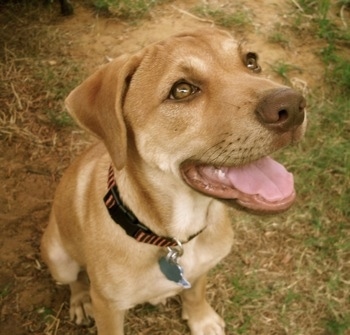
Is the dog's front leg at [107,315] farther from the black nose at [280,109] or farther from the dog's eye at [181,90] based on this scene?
the black nose at [280,109]

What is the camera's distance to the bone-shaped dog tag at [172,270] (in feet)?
9.17

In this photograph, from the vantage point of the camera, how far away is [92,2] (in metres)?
5.62

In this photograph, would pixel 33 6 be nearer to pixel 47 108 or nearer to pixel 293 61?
pixel 47 108

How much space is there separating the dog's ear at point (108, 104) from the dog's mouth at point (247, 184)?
0.31m

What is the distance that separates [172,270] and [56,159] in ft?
6.56

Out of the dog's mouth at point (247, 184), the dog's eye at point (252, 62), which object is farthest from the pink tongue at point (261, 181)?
the dog's eye at point (252, 62)

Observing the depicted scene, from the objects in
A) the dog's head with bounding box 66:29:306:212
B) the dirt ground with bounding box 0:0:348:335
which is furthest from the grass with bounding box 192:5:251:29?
the dog's head with bounding box 66:29:306:212

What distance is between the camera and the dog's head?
228cm

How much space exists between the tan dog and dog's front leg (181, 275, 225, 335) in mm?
564

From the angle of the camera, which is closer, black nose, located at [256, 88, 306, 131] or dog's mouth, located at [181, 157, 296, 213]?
black nose, located at [256, 88, 306, 131]

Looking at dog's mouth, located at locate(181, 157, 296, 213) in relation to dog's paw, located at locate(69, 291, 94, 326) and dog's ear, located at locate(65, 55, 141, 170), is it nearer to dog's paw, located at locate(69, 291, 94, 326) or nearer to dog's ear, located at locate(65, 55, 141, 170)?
dog's ear, located at locate(65, 55, 141, 170)

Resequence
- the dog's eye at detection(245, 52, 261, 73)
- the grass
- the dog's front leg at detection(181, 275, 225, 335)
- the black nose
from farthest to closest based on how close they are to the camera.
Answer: the grass, the dog's front leg at detection(181, 275, 225, 335), the dog's eye at detection(245, 52, 261, 73), the black nose

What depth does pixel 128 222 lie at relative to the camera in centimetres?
269

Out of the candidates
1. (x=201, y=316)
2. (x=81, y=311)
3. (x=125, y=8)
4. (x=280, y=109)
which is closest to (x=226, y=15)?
(x=125, y=8)
